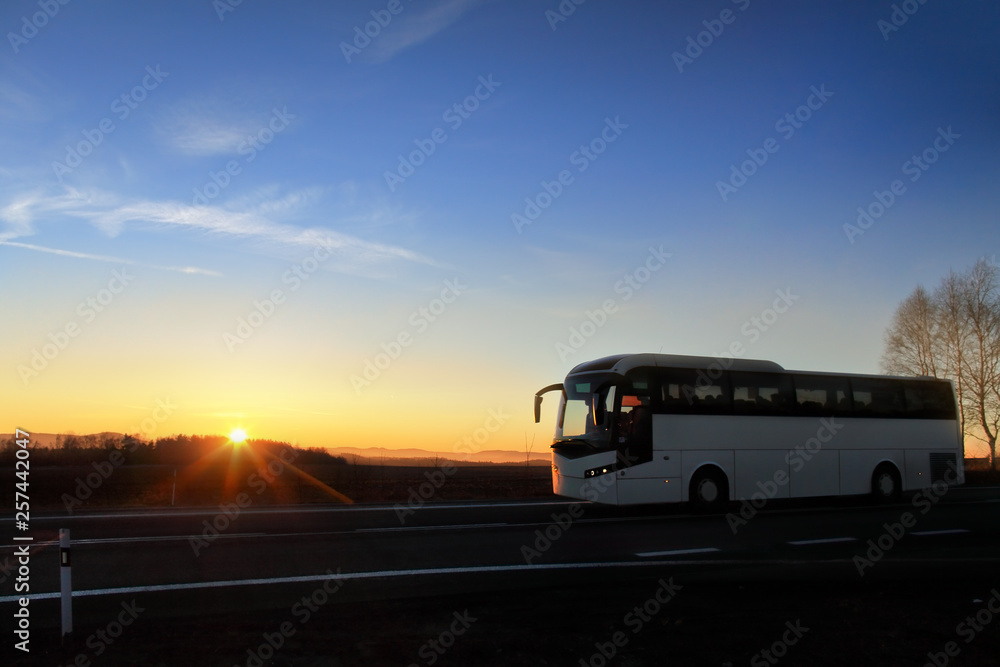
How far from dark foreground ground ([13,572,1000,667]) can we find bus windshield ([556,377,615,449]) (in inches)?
338

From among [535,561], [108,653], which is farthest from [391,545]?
[108,653]

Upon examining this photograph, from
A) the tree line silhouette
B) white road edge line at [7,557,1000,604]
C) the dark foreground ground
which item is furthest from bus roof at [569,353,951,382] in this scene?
the tree line silhouette

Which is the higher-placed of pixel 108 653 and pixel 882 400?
pixel 882 400

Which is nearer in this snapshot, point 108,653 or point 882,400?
point 108,653

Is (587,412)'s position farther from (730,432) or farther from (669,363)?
(730,432)

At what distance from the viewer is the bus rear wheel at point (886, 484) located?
2128 cm

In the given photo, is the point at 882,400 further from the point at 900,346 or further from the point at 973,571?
the point at 900,346

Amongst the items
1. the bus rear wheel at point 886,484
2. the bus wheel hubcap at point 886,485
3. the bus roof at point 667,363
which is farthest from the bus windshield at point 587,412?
the bus wheel hubcap at point 886,485

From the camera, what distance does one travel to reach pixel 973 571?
10.6 metres

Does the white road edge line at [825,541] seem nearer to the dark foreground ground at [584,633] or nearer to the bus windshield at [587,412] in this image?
the dark foreground ground at [584,633]

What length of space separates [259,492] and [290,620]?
22.0 m

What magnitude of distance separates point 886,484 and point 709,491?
648cm

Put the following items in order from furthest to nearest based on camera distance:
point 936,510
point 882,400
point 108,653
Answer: point 882,400, point 936,510, point 108,653

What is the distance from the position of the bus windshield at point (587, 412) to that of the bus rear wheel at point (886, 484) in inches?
347
